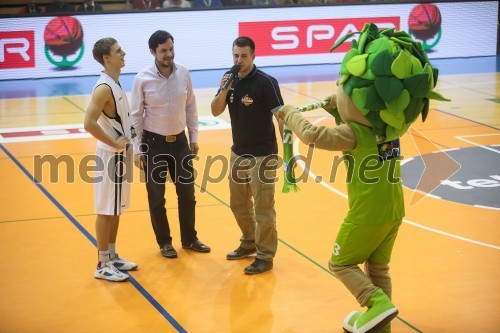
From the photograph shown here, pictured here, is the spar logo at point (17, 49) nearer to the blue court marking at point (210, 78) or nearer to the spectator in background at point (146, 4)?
the blue court marking at point (210, 78)

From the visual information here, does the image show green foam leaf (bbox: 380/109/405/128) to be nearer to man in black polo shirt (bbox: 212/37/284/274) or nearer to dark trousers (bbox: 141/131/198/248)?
man in black polo shirt (bbox: 212/37/284/274)

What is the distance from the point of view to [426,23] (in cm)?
2012

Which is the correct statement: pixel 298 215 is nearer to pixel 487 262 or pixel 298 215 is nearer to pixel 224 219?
pixel 224 219

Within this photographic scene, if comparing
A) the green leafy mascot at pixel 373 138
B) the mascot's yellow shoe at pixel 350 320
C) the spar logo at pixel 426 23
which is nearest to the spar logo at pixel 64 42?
the spar logo at pixel 426 23

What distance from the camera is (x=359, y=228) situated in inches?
216

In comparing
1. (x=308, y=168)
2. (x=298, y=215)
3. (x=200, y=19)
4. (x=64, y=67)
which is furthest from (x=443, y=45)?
(x=298, y=215)

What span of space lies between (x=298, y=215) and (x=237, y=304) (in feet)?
7.91

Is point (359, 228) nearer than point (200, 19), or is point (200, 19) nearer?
point (359, 228)

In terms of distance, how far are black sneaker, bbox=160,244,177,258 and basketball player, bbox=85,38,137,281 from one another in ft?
2.10

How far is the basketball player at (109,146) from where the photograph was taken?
666cm

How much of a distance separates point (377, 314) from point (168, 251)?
8.73 feet

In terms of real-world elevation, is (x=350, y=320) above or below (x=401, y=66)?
below

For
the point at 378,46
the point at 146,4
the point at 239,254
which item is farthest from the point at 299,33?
the point at 378,46

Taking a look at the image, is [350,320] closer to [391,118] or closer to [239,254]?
[391,118]
